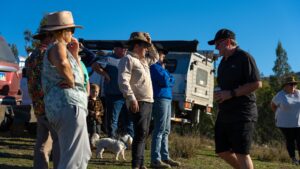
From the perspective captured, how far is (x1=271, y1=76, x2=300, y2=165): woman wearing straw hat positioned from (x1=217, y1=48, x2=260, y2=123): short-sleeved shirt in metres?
5.38

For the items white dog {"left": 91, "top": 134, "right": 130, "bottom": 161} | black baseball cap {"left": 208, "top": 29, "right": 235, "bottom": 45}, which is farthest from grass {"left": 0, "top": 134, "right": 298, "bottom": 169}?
black baseball cap {"left": 208, "top": 29, "right": 235, "bottom": 45}

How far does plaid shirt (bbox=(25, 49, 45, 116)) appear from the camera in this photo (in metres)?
5.07

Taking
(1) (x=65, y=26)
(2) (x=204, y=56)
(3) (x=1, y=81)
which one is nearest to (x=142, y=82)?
(1) (x=65, y=26)

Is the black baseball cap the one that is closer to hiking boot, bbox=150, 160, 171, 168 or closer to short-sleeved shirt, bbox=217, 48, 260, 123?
short-sleeved shirt, bbox=217, 48, 260, 123

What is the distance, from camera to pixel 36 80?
17.1ft

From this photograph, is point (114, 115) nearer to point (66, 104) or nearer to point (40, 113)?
point (40, 113)

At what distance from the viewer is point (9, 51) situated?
36.8 feet

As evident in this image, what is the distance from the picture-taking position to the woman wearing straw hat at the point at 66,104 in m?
4.05

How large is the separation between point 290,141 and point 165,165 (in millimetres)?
4280

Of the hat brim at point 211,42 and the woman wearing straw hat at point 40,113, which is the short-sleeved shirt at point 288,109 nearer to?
the hat brim at point 211,42

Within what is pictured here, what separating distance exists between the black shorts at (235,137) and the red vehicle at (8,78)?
244 inches

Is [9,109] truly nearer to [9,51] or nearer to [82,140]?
[9,51]

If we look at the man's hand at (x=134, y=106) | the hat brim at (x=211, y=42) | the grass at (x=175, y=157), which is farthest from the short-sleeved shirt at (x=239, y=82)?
the grass at (x=175, y=157)

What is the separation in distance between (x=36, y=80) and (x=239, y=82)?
7.37ft
